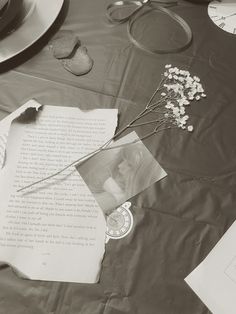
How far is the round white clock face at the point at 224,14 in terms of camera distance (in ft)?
3.00

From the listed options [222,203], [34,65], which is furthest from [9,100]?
[222,203]

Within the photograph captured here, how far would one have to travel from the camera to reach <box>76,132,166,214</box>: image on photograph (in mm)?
705

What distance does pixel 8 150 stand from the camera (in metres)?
0.76

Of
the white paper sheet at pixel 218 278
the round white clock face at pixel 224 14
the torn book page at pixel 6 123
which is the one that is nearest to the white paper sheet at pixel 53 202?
the torn book page at pixel 6 123

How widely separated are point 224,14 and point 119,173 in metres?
0.47

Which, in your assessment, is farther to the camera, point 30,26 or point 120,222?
point 30,26

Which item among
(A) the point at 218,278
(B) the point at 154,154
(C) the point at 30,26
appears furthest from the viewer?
(C) the point at 30,26

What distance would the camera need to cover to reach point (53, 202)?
702mm

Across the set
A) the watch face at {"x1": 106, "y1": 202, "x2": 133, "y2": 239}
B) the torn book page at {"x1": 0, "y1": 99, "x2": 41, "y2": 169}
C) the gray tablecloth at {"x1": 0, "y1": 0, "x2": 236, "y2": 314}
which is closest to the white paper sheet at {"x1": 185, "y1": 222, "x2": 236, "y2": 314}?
the gray tablecloth at {"x1": 0, "y1": 0, "x2": 236, "y2": 314}

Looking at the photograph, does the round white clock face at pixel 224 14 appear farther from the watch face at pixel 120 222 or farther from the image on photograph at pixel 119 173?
the watch face at pixel 120 222

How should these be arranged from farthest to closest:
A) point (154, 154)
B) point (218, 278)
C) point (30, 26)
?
point (30, 26)
point (154, 154)
point (218, 278)

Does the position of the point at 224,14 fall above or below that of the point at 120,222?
above

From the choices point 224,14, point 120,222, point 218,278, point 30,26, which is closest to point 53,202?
point 120,222

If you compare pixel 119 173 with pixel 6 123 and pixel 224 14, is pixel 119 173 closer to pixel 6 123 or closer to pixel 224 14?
pixel 6 123
